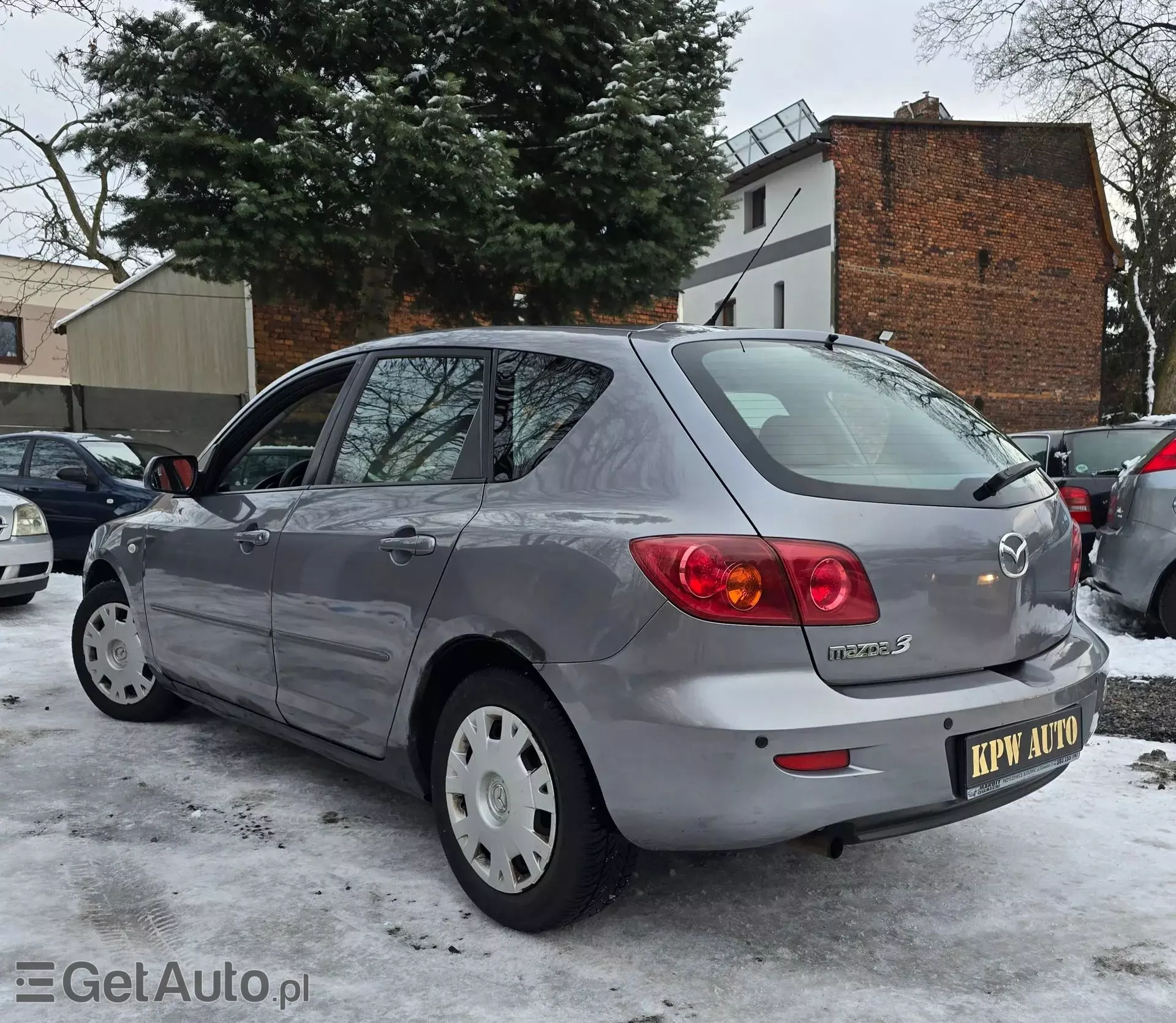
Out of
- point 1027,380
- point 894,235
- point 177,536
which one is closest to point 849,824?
point 177,536

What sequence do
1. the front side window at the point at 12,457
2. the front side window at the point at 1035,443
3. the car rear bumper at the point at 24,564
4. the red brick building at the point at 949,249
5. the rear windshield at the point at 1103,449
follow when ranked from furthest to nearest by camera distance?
1. the red brick building at the point at 949,249
2. the front side window at the point at 12,457
3. the front side window at the point at 1035,443
4. the rear windshield at the point at 1103,449
5. the car rear bumper at the point at 24,564

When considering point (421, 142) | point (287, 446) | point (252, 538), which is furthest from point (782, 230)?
point (252, 538)

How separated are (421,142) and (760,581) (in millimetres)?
9733

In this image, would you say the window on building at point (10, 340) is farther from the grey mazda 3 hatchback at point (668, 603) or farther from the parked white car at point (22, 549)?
Result: the grey mazda 3 hatchback at point (668, 603)

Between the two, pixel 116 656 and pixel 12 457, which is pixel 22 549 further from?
pixel 116 656

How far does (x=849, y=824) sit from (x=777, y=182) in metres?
23.3

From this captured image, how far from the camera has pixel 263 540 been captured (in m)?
3.55

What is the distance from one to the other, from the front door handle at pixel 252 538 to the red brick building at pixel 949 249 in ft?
63.3

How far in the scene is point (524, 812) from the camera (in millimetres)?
2596

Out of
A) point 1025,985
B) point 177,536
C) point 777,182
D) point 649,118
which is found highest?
point 777,182

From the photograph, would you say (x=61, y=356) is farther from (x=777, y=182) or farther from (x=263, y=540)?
(x=263, y=540)

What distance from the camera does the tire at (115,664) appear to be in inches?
181

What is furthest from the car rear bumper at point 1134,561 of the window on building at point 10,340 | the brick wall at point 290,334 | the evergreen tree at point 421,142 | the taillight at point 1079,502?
the window on building at point 10,340

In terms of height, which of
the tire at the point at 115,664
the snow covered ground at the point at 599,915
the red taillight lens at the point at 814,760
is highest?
the red taillight lens at the point at 814,760
